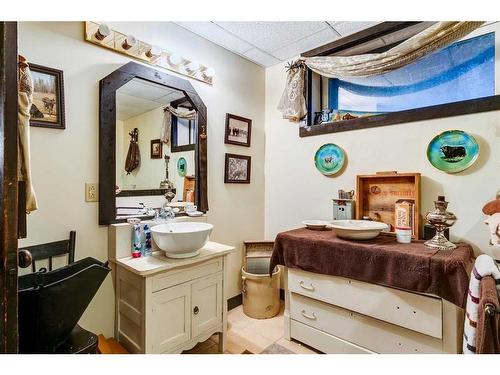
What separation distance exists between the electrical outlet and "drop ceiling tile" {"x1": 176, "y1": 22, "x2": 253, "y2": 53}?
4.65ft

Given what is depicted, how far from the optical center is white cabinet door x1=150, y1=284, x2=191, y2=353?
144cm

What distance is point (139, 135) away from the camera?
5.97ft

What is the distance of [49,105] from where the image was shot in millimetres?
1407

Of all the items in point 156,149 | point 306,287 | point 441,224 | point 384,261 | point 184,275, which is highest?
point 156,149

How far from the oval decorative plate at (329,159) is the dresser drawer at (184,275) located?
123 centimetres

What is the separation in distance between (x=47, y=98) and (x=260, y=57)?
1831 millimetres

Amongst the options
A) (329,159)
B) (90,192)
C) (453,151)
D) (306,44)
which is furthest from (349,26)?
(90,192)

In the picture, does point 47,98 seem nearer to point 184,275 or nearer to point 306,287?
point 184,275

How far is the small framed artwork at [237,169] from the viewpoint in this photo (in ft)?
7.79

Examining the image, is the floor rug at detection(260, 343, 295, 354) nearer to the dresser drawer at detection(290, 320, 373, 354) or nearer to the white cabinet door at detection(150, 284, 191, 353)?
the dresser drawer at detection(290, 320, 373, 354)

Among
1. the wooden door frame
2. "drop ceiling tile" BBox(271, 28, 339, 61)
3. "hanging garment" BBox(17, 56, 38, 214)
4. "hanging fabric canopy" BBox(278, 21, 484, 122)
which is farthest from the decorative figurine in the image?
"hanging garment" BBox(17, 56, 38, 214)

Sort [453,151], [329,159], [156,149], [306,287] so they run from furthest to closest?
[329,159] < [156,149] < [306,287] < [453,151]

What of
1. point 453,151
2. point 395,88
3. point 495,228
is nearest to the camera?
point 495,228
